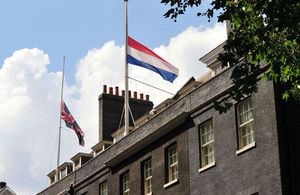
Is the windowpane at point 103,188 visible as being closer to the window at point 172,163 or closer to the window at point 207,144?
the window at point 172,163

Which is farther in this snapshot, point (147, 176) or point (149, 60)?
point (149, 60)

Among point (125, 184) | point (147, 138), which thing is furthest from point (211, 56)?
point (125, 184)

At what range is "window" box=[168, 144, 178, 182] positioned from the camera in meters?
38.2

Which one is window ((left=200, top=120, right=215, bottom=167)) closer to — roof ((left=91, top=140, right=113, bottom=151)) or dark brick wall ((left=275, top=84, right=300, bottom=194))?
dark brick wall ((left=275, top=84, right=300, bottom=194))

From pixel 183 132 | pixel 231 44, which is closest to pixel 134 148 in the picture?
pixel 183 132

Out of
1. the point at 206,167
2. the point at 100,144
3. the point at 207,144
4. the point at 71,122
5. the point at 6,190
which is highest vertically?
the point at 6,190

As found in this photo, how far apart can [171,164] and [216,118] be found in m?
4.83

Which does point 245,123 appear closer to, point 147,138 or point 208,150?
point 208,150

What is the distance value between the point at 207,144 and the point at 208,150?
0.30m

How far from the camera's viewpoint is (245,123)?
33000 millimetres

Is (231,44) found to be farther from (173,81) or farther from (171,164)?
(173,81)

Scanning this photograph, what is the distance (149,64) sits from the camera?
44844mm

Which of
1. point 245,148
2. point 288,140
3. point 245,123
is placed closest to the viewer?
point 288,140

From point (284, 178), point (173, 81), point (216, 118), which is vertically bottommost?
point (284, 178)
